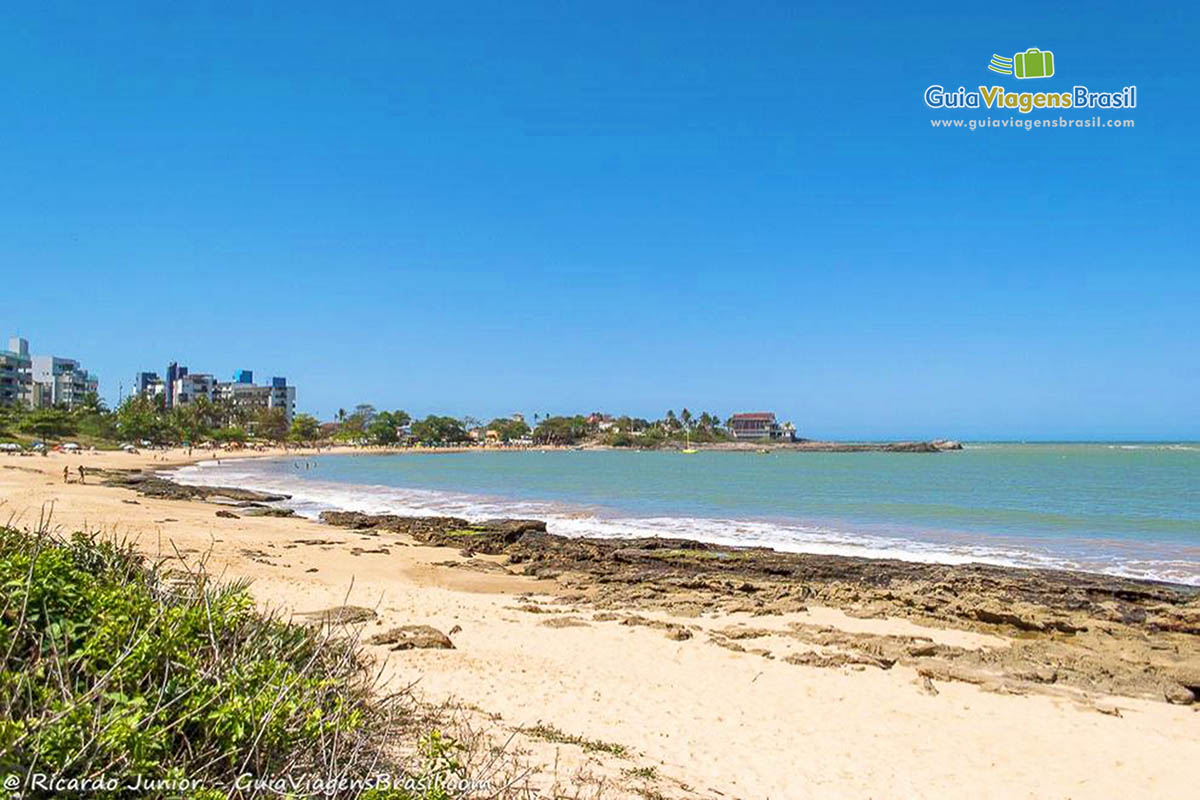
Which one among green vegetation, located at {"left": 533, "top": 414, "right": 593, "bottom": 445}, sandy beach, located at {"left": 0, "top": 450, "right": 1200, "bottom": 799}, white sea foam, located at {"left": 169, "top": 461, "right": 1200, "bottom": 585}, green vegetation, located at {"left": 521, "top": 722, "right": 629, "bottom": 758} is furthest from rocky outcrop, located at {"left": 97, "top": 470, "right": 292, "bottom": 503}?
green vegetation, located at {"left": 533, "top": 414, "right": 593, "bottom": 445}

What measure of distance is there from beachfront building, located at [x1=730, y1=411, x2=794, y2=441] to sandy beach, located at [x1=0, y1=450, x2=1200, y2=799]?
589 feet

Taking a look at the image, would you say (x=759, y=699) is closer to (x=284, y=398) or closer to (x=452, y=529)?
(x=452, y=529)

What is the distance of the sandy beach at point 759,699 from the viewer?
19.4 feet

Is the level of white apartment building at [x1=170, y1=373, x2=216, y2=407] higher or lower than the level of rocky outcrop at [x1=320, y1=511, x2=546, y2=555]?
higher

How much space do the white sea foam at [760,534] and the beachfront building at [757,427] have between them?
157395 millimetres

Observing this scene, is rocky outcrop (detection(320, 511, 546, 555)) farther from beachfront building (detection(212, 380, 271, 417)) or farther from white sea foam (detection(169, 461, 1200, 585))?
beachfront building (detection(212, 380, 271, 417))

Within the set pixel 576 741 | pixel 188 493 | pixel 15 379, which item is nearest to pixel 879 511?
pixel 576 741

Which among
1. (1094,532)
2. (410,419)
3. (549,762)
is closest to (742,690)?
(549,762)

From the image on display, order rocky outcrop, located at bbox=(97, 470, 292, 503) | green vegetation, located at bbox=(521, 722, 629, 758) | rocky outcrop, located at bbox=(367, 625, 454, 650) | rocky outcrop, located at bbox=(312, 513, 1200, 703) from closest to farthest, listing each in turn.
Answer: green vegetation, located at bbox=(521, 722, 629, 758) → rocky outcrop, located at bbox=(367, 625, 454, 650) → rocky outcrop, located at bbox=(312, 513, 1200, 703) → rocky outcrop, located at bbox=(97, 470, 292, 503)

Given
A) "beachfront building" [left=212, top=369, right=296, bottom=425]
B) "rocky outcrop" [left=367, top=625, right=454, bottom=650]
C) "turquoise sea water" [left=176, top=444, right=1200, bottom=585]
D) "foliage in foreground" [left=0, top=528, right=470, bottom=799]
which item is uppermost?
"beachfront building" [left=212, top=369, right=296, bottom=425]

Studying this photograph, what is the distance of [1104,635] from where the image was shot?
11.1 m

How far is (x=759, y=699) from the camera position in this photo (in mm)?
7895

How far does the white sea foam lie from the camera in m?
18.4

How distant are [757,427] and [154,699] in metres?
192
